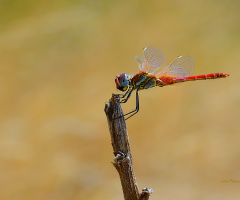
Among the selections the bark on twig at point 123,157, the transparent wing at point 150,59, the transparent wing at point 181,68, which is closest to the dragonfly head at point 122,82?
the transparent wing at point 150,59

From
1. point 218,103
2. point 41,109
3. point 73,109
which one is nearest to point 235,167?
point 218,103

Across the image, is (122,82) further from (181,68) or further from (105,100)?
(105,100)

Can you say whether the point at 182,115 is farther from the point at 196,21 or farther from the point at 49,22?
the point at 49,22

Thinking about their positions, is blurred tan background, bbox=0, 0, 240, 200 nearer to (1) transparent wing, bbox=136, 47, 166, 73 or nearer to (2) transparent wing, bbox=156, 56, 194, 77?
(2) transparent wing, bbox=156, 56, 194, 77

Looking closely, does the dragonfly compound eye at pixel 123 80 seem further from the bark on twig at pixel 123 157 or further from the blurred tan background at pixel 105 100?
the blurred tan background at pixel 105 100

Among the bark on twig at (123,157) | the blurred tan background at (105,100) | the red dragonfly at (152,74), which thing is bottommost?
the bark on twig at (123,157)

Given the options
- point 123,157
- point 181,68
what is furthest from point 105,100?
point 123,157

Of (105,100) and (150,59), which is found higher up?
(105,100)
